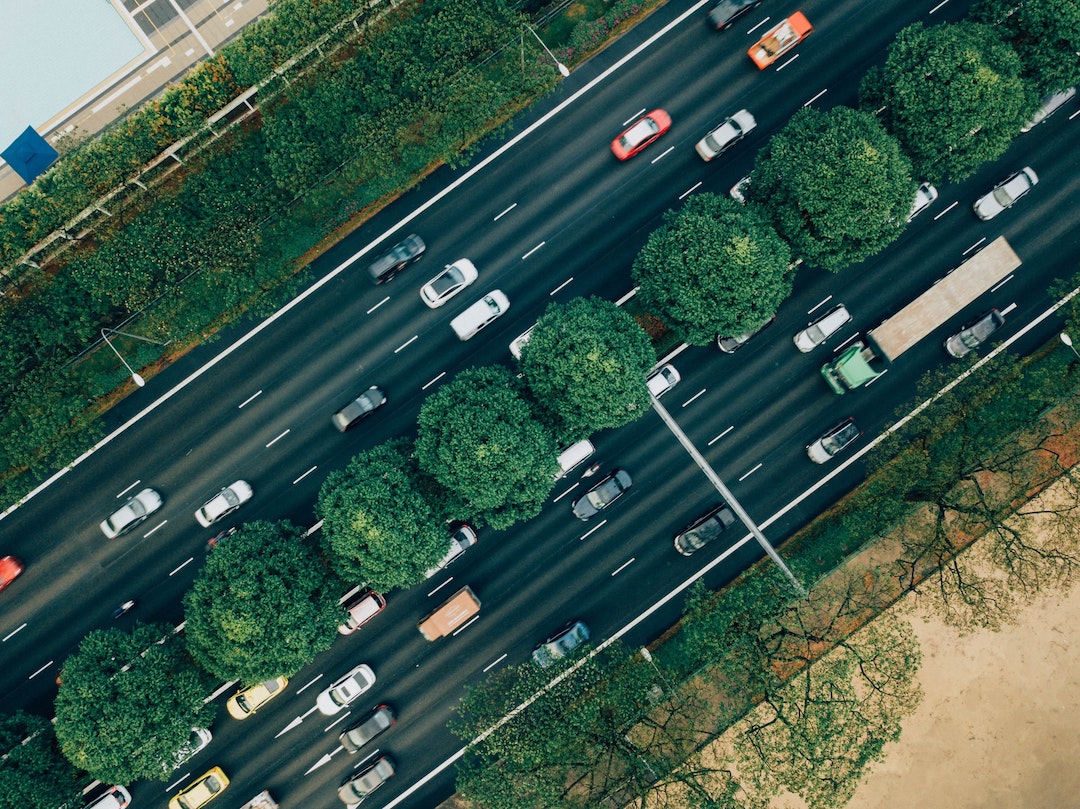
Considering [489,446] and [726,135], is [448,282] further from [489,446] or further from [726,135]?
[726,135]

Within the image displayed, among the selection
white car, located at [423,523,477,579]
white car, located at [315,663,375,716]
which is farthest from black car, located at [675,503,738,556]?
white car, located at [315,663,375,716]

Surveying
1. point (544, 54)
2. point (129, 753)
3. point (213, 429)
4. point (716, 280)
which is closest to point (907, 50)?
point (716, 280)

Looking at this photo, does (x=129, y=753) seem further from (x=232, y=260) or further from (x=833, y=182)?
(x=833, y=182)

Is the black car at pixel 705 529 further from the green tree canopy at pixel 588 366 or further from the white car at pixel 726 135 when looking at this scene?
the white car at pixel 726 135

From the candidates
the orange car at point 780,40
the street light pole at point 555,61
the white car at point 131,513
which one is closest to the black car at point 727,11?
the orange car at point 780,40

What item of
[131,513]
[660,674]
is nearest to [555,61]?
[131,513]

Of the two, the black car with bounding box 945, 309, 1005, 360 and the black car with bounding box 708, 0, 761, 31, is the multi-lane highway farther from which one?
the black car with bounding box 708, 0, 761, 31
